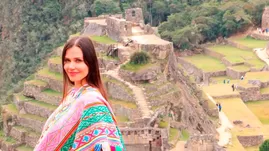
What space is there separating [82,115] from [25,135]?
23.4 metres

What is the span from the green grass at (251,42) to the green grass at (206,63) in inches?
126

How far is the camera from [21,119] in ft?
93.9

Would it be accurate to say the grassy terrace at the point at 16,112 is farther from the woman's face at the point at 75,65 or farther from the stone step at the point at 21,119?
the woman's face at the point at 75,65

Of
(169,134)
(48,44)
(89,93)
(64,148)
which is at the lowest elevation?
(48,44)

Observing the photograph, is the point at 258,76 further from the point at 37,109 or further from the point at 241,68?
the point at 37,109

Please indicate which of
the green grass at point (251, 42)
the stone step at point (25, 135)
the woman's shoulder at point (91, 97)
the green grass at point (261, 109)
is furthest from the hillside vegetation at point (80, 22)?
the woman's shoulder at point (91, 97)

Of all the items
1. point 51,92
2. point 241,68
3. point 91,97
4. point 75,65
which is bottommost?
point 241,68

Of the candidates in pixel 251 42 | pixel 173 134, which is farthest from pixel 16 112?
pixel 251 42

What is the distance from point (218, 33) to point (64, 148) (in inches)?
1994

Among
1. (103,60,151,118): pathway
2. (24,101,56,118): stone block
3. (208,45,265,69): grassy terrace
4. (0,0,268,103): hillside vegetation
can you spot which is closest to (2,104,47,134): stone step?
(24,101,56,118): stone block

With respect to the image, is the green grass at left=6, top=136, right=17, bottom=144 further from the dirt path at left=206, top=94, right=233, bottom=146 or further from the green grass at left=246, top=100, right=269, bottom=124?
the green grass at left=246, top=100, right=269, bottom=124

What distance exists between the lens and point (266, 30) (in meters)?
53.6

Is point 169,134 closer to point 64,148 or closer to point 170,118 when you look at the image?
point 170,118

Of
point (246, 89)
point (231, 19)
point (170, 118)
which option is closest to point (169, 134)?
point (170, 118)
